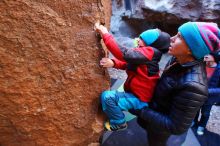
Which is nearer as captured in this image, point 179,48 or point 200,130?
point 179,48

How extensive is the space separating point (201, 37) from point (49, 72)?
91 centimetres

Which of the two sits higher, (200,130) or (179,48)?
(179,48)

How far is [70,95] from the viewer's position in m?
1.90

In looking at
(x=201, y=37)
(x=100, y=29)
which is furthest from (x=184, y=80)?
(x=100, y=29)

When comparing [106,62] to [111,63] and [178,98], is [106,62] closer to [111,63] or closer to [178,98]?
[111,63]

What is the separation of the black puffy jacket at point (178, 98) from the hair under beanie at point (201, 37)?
10cm

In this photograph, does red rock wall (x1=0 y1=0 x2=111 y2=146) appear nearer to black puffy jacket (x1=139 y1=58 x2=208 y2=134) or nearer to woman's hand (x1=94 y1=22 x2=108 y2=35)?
woman's hand (x1=94 y1=22 x2=108 y2=35)

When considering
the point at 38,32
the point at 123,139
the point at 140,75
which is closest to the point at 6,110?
the point at 38,32

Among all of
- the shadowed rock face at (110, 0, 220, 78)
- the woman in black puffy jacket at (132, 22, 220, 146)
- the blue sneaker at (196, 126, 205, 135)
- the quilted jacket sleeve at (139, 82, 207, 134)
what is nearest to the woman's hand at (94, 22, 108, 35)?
the woman in black puffy jacket at (132, 22, 220, 146)

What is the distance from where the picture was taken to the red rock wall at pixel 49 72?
1629 mm

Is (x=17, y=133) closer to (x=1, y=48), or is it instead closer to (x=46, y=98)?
(x=46, y=98)

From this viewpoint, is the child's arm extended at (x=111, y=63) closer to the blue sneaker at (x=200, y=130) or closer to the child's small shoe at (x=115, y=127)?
the child's small shoe at (x=115, y=127)

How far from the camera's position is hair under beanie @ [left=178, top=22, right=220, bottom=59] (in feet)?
5.00

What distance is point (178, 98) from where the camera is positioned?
161 centimetres
